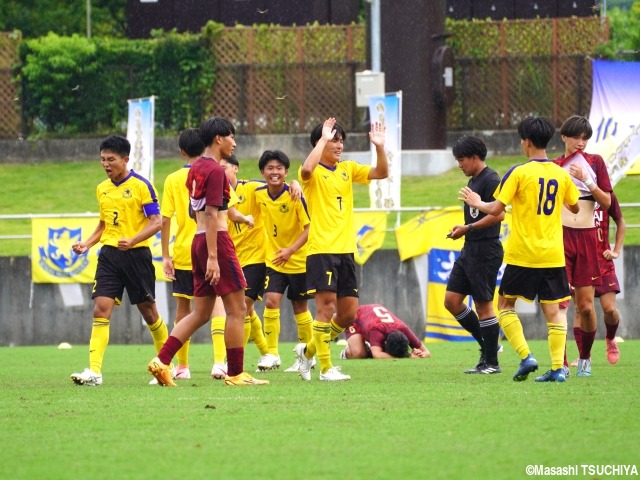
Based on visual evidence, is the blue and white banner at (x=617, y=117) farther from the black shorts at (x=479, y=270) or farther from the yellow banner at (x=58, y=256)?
the black shorts at (x=479, y=270)

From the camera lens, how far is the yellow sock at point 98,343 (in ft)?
36.1

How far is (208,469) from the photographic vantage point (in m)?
6.36

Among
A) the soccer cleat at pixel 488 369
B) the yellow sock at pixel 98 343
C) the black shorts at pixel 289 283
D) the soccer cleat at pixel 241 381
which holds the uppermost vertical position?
the black shorts at pixel 289 283

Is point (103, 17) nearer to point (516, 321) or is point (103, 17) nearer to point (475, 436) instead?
point (516, 321)

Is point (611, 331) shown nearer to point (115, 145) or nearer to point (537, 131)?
point (537, 131)

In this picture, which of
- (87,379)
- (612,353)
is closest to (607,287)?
(612,353)

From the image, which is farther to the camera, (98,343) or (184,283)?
(184,283)

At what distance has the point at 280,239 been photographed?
12703 millimetres

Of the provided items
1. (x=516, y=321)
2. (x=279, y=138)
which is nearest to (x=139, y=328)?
(x=516, y=321)

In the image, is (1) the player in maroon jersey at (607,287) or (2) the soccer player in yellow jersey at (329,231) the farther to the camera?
(1) the player in maroon jersey at (607,287)

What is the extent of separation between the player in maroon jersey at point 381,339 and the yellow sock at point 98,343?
4203 mm

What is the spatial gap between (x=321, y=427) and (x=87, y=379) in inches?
143

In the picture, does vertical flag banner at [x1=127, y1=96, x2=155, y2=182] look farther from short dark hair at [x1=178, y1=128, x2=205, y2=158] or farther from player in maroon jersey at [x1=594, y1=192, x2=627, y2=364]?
short dark hair at [x1=178, y1=128, x2=205, y2=158]

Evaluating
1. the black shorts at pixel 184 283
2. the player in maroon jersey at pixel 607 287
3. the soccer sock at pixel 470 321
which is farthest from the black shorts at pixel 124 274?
the player in maroon jersey at pixel 607 287
